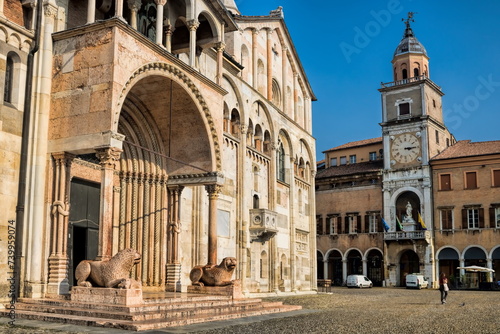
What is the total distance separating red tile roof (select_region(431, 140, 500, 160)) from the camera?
54.1 metres

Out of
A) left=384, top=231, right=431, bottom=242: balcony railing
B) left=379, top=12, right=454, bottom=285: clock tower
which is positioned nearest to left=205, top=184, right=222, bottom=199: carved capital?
left=379, top=12, right=454, bottom=285: clock tower

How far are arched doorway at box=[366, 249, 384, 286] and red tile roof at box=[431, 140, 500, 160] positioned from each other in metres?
11.3

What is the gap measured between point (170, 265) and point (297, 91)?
21.0m

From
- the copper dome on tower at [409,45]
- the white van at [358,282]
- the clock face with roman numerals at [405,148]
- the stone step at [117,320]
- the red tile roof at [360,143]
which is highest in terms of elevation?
the copper dome on tower at [409,45]

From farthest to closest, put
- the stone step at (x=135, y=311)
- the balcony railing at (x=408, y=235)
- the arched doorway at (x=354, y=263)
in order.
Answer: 1. the arched doorway at (x=354, y=263)
2. the balcony railing at (x=408, y=235)
3. the stone step at (x=135, y=311)

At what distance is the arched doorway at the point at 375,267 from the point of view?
2325 inches

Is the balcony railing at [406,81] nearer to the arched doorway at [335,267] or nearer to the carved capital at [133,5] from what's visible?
the arched doorway at [335,267]

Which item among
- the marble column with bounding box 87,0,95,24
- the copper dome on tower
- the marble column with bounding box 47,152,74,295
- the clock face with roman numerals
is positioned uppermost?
the copper dome on tower

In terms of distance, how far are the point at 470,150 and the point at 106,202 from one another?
4742 cm

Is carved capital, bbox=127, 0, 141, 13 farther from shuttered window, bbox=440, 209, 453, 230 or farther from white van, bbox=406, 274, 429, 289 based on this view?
shuttered window, bbox=440, 209, 453, 230

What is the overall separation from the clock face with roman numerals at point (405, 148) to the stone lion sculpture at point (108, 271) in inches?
1838

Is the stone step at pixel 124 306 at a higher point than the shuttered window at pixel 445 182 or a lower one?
lower

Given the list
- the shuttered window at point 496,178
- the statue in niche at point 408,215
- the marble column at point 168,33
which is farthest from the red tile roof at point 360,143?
the marble column at point 168,33

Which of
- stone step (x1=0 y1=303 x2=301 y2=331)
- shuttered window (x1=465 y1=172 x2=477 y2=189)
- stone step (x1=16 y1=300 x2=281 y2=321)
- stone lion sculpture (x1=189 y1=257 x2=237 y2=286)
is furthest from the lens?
shuttered window (x1=465 y1=172 x2=477 y2=189)
